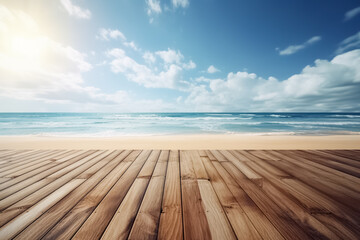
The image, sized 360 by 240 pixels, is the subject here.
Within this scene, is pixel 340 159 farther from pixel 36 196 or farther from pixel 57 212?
pixel 36 196

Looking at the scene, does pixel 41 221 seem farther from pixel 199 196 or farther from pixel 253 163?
pixel 253 163

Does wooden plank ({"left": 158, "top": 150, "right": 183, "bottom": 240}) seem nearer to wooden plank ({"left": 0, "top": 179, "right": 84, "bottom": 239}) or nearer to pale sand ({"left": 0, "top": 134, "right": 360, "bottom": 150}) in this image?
wooden plank ({"left": 0, "top": 179, "right": 84, "bottom": 239})

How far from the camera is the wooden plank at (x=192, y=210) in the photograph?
1.14 meters

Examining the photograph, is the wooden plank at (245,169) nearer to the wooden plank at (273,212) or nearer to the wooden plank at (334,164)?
the wooden plank at (273,212)

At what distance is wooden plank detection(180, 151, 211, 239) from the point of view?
1140mm

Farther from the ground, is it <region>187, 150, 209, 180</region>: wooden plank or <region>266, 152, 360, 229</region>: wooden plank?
<region>266, 152, 360, 229</region>: wooden plank

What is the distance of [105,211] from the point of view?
4.58ft

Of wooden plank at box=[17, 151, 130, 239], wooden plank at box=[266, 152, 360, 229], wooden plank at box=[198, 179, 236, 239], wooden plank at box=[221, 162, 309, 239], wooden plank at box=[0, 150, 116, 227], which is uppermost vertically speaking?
wooden plank at box=[266, 152, 360, 229]

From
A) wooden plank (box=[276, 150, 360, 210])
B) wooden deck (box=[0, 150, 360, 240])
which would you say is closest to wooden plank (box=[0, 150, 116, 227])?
wooden deck (box=[0, 150, 360, 240])

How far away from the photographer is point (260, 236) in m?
1.11

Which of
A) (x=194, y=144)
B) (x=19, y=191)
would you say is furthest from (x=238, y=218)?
(x=194, y=144)

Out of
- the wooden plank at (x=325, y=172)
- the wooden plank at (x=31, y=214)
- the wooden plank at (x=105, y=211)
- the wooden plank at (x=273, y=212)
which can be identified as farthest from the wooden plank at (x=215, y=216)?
the wooden plank at (x=325, y=172)

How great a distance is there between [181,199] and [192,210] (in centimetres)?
20

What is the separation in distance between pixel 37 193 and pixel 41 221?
2.09 ft
